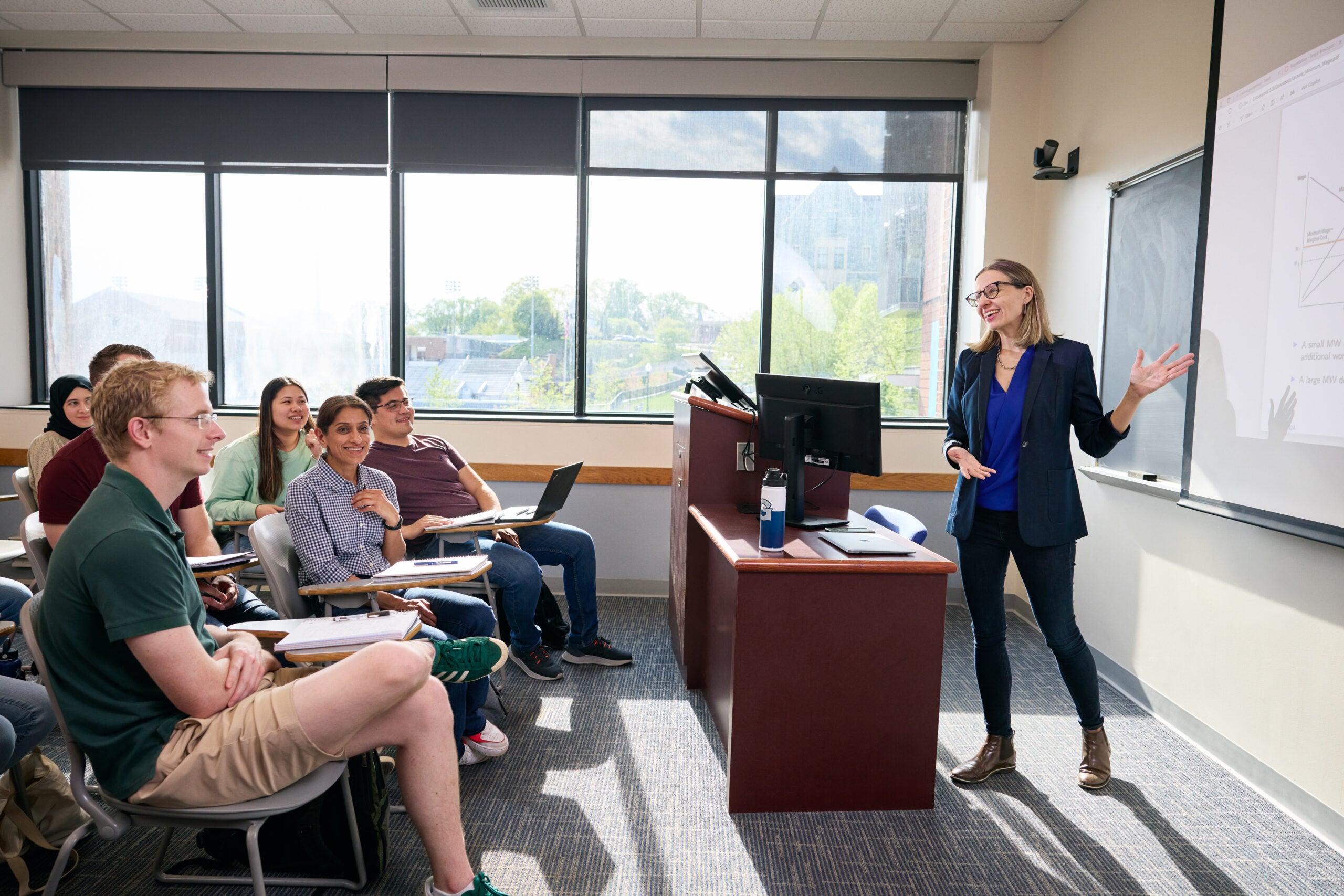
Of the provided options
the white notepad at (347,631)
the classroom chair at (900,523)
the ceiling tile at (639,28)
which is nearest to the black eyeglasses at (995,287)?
the classroom chair at (900,523)

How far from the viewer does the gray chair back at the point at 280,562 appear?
2482 millimetres

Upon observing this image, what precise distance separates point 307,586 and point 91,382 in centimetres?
164

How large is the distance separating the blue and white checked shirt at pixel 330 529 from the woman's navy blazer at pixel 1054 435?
1949 millimetres

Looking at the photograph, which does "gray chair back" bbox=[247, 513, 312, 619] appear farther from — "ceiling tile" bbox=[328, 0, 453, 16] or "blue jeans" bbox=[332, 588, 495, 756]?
"ceiling tile" bbox=[328, 0, 453, 16]

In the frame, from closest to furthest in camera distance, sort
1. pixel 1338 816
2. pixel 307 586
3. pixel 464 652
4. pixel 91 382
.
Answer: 1. pixel 464 652
2. pixel 1338 816
3. pixel 307 586
4. pixel 91 382

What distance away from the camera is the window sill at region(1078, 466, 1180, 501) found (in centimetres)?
314

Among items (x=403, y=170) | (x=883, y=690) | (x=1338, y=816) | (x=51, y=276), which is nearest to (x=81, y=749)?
(x=883, y=690)

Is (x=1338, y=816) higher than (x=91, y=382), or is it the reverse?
(x=91, y=382)

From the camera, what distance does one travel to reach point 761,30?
173 inches

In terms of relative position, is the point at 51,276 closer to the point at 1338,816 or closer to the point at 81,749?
the point at 81,749

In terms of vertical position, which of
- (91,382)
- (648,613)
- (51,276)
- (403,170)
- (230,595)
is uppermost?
(403,170)

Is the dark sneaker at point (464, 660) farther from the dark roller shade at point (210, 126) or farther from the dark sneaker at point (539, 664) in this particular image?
the dark roller shade at point (210, 126)

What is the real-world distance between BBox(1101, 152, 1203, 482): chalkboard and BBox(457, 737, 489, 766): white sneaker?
2666 millimetres

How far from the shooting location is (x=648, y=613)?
14.8 ft
